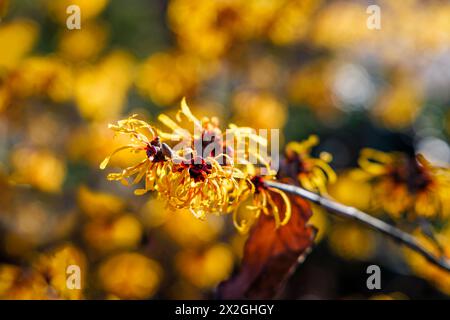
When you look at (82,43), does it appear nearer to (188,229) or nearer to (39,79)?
(39,79)

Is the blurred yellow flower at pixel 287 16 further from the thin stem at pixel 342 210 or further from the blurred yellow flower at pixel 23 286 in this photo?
the blurred yellow flower at pixel 23 286

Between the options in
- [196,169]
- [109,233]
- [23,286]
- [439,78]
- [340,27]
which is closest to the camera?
[196,169]

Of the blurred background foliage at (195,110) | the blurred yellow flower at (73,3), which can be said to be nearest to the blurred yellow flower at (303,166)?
the blurred background foliage at (195,110)

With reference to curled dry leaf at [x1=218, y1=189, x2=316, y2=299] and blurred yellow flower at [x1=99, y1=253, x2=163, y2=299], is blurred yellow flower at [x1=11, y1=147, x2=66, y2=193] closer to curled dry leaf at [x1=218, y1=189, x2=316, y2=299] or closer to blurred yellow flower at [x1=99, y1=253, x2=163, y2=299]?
blurred yellow flower at [x1=99, y1=253, x2=163, y2=299]

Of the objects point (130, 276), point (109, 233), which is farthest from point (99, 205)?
point (130, 276)
